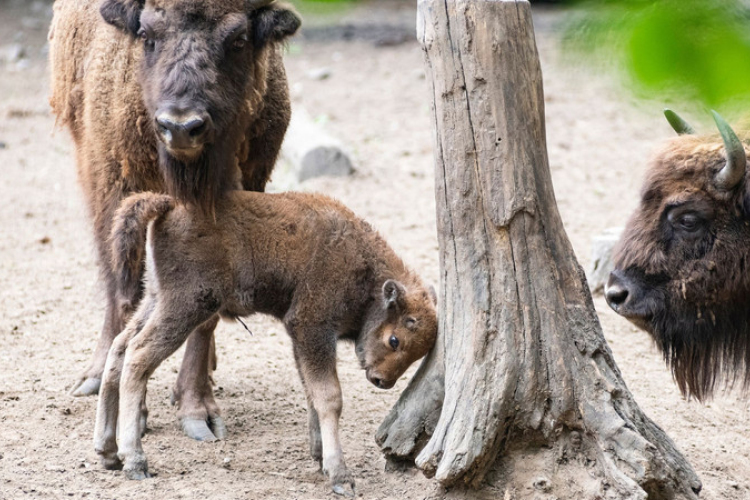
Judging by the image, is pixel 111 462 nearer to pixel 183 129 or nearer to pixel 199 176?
pixel 199 176

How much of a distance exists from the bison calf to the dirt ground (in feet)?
0.92

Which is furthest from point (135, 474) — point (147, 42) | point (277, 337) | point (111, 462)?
point (277, 337)

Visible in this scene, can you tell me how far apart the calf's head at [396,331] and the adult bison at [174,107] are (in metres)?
0.92

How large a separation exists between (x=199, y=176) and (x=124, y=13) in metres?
0.93

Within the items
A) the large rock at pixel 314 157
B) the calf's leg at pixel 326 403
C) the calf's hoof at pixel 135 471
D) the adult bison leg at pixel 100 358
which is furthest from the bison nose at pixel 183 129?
the large rock at pixel 314 157

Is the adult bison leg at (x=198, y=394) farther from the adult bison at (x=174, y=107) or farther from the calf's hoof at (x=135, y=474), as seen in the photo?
the calf's hoof at (x=135, y=474)

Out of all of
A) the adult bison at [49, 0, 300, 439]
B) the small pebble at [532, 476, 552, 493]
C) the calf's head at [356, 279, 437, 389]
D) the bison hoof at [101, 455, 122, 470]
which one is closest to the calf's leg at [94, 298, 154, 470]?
the bison hoof at [101, 455, 122, 470]

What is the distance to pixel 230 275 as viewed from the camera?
13.4ft

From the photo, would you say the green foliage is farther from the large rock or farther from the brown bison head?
the large rock

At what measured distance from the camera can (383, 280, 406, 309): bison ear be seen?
425 centimetres

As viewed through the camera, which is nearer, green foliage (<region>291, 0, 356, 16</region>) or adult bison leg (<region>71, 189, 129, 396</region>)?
green foliage (<region>291, 0, 356, 16</region>)

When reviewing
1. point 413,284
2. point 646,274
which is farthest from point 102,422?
point 646,274

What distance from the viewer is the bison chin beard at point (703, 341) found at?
372 cm

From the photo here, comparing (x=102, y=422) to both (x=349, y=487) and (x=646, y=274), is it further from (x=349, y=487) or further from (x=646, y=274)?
(x=646, y=274)
